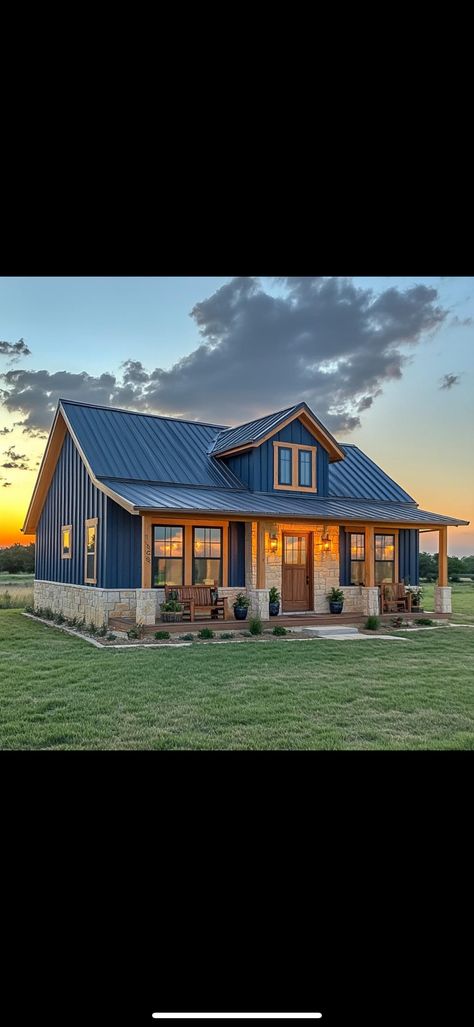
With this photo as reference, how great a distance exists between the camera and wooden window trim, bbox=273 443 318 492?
1209 cm

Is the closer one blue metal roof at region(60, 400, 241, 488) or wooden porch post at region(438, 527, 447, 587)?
blue metal roof at region(60, 400, 241, 488)

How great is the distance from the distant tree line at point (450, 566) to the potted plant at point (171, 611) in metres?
8.20

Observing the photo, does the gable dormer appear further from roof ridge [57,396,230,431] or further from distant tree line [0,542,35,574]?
distant tree line [0,542,35,574]

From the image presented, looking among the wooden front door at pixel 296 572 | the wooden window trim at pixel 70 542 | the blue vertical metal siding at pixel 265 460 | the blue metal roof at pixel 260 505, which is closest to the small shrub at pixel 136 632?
the blue metal roof at pixel 260 505

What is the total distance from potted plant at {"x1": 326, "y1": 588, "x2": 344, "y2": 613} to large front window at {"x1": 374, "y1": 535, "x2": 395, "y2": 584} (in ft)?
4.25

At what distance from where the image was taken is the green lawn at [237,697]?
391 centimetres

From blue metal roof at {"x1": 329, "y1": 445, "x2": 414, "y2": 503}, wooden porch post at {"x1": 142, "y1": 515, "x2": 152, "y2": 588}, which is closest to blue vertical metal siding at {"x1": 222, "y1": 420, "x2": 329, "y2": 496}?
blue metal roof at {"x1": 329, "y1": 445, "x2": 414, "y2": 503}

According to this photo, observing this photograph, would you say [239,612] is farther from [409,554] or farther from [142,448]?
[409,554]

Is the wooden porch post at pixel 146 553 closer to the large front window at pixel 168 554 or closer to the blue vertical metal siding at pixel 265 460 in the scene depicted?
the large front window at pixel 168 554

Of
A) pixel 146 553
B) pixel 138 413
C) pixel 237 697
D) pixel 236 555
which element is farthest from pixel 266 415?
pixel 237 697
